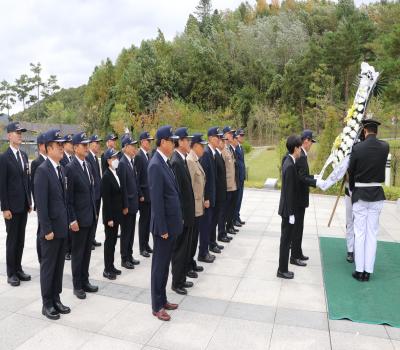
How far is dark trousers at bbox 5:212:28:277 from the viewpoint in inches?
192

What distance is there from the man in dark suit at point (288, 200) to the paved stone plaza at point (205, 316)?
0.86 feet

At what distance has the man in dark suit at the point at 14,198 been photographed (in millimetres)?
4777

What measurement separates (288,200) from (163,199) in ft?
6.17

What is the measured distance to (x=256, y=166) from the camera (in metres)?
21.6

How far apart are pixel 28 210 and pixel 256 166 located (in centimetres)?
1749

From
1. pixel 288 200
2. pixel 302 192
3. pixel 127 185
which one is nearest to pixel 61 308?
pixel 127 185

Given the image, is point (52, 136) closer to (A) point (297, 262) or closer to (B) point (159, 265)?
(B) point (159, 265)

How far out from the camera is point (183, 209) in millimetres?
4258

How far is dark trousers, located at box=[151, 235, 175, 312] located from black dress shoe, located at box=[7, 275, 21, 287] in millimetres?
2004

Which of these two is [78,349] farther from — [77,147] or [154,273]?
[77,147]

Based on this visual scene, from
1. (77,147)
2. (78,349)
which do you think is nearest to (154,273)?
(78,349)

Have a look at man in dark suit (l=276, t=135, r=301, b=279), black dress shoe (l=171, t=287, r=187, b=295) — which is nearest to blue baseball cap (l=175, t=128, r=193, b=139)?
man in dark suit (l=276, t=135, r=301, b=279)

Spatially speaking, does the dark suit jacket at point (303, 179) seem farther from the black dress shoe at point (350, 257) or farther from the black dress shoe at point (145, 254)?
the black dress shoe at point (145, 254)

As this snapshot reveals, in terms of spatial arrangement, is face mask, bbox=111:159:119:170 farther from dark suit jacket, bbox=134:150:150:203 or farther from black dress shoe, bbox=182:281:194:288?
black dress shoe, bbox=182:281:194:288
